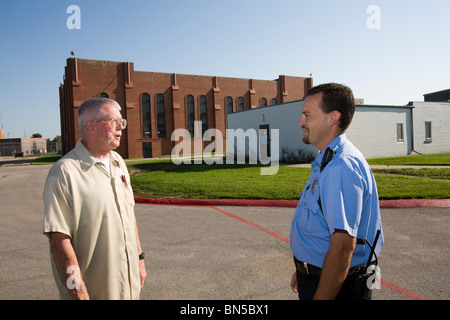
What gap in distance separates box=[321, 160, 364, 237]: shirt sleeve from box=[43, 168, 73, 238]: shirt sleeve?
1.66 meters

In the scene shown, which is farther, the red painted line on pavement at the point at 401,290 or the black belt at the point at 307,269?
the red painted line on pavement at the point at 401,290

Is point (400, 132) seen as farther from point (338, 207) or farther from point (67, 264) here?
point (67, 264)

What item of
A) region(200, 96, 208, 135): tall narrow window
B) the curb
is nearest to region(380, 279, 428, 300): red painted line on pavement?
the curb

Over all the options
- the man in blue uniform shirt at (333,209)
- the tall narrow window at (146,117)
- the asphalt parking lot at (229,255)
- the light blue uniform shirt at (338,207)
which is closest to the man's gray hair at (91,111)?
the man in blue uniform shirt at (333,209)

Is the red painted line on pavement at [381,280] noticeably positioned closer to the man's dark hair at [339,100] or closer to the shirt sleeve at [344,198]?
the shirt sleeve at [344,198]

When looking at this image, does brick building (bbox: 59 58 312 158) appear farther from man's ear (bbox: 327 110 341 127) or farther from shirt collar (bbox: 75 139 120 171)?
man's ear (bbox: 327 110 341 127)

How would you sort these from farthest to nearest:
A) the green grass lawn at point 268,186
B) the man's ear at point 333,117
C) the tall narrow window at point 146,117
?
the tall narrow window at point 146,117, the green grass lawn at point 268,186, the man's ear at point 333,117

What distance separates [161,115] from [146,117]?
6.54ft

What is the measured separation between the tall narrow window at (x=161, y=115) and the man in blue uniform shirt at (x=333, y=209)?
44.3 metres

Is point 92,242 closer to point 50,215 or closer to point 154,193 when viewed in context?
point 50,215

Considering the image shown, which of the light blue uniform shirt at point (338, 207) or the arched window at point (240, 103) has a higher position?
the arched window at point (240, 103)

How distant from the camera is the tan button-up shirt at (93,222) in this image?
2.25m
